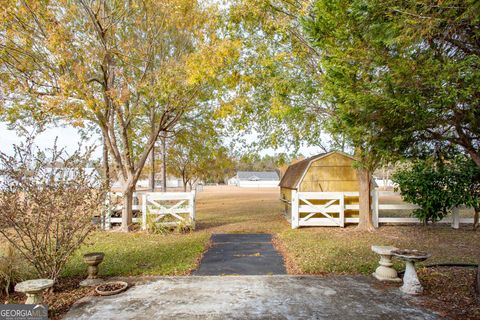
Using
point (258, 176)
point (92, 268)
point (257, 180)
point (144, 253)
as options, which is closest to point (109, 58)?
point (144, 253)

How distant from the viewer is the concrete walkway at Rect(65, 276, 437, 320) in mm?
4098

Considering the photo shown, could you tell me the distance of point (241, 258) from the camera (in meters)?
7.22

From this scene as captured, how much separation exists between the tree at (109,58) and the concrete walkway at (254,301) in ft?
20.3

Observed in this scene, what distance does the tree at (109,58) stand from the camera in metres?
8.65

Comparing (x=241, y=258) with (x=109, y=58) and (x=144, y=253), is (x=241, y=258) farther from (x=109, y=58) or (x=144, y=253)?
(x=109, y=58)

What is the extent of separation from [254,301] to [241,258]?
2716mm

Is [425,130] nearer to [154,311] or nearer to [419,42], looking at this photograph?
[419,42]

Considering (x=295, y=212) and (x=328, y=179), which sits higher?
(x=328, y=179)

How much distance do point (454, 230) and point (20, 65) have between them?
584 inches

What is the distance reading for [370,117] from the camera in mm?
4477

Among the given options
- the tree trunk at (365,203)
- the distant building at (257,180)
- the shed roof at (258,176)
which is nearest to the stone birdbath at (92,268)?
the tree trunk at (365,203)

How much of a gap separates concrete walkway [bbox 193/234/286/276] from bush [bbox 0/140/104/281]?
2.45 metres

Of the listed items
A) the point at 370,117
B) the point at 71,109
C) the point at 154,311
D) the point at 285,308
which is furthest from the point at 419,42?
the point at 71,109

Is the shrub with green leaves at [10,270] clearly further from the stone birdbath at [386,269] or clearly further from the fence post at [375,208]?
the fence post at [375,208]
